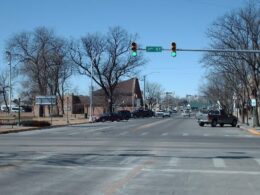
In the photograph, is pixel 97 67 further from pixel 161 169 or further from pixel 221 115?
pixel 161 169

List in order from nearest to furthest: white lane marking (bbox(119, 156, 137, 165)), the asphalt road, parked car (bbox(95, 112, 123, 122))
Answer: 1. the asphalt road
2. white lane marking (bbox(119, 156, 137, 165))
3. parked car (bbox(95, 112, 123, 122))

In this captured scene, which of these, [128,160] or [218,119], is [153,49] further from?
[218,119]

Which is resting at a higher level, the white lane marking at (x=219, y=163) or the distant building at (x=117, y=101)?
the distant building at (x=117, y=101)

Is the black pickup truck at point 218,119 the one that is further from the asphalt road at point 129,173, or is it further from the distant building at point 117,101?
the distant building at point 117,101

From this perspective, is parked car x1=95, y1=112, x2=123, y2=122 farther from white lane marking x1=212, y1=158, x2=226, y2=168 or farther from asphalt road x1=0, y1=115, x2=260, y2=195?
white lane marking x1=212, y1=158, x2=226, y2=168

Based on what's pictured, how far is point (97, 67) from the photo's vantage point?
302 ft

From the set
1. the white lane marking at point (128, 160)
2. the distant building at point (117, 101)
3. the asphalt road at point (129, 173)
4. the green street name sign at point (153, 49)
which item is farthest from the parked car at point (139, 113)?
the white lane marking at point (128, 160)

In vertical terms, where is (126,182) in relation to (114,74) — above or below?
below

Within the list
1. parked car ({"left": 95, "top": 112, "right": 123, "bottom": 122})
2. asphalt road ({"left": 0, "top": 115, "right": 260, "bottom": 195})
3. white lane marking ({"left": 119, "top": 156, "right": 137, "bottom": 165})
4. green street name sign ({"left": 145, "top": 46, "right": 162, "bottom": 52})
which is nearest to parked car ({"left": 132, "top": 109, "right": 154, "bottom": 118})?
parked car ({"left": 95, "top": 112, "right": 123, "bottom": 122})

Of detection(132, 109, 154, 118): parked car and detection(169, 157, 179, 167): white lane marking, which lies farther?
detection(132, 109, 154, 118): parked car

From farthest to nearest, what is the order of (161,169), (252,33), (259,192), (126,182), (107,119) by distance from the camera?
(107,119) < (252,33) < (161,169) < (126,182) < (259,192)

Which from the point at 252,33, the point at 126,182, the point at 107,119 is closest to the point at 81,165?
the point at 126,182

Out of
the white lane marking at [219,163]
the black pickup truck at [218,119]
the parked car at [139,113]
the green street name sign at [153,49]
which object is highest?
the green street name sign at [153,49]

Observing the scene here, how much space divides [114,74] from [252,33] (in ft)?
163
